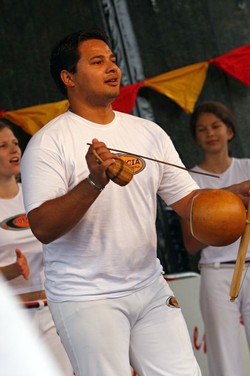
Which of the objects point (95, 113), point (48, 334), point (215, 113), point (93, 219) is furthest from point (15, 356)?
point (215, 113)

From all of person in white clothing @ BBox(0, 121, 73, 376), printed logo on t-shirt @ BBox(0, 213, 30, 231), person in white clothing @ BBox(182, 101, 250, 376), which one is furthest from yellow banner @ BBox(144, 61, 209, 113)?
printed logo on t-shirt @ BBox(0, 213, 30, 231)

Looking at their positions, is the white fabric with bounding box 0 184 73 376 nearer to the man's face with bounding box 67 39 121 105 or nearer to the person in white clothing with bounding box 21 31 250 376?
→ the person in white clothing with bounding box 21 31 250 376

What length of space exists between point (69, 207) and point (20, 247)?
50.5 inches

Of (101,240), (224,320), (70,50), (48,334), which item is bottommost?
(224,320)

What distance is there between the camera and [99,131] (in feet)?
9.45

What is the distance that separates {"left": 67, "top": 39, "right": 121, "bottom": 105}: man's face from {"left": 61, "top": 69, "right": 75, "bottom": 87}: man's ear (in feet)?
0.06

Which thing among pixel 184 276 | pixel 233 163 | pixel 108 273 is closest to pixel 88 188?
pixel 108 273

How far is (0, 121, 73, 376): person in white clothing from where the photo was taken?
143 inches

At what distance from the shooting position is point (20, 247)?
380 centimetres

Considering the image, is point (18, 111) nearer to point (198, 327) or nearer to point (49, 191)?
point (198, 327)

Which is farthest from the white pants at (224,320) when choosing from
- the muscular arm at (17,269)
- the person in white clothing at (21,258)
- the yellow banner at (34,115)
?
the yellow banner at (34,115)

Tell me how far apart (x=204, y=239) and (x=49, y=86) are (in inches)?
93.1

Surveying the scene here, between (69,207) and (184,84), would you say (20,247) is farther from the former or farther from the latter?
(184,84)

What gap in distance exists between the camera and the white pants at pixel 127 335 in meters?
2.66
